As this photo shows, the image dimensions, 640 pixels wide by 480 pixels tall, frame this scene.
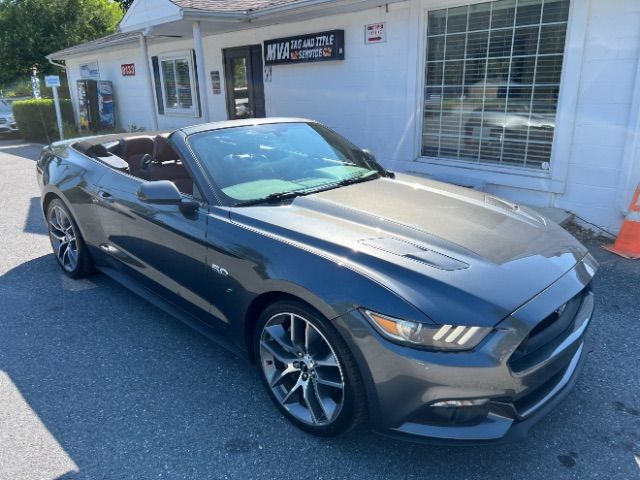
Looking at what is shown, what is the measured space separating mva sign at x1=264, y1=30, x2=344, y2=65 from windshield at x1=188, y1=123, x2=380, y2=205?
15.7 ft

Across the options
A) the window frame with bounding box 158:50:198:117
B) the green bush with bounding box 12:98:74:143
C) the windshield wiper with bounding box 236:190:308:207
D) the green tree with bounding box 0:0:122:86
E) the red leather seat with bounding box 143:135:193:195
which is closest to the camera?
the windshield wiper with bounding box 236:190:308:207

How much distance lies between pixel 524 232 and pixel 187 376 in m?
2.16

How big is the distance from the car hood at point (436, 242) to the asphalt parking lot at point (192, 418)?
0.83m

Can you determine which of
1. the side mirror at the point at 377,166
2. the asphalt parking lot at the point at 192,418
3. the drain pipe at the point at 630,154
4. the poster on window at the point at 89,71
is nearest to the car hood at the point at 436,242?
the side mirror at the point at 377,166

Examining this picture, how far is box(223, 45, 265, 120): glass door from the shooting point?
10.1 m

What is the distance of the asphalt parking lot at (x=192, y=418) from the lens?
7.74 ft

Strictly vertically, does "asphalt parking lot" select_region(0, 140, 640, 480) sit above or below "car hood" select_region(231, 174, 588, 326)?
below

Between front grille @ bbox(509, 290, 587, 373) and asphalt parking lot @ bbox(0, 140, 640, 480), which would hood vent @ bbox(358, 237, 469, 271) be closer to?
front grille @ bbox(509, 290, 587, 373)

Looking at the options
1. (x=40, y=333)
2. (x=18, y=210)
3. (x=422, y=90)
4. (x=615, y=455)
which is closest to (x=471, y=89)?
(x=422, y=90)

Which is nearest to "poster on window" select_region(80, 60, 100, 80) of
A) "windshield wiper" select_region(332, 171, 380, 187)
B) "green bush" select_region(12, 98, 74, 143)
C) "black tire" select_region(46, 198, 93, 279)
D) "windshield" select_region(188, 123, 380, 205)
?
"green bush" select_region(12, 98, 74, 143)

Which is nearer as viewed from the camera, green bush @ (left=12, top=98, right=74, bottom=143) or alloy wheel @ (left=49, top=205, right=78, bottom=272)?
Result: alloy wheel @ (left=49, top=205, right=78, bottom=272)

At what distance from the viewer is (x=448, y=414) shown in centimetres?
206

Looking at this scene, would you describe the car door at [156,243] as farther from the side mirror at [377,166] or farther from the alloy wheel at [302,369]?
the side mirror at [377,166]

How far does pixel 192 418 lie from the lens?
271cm
